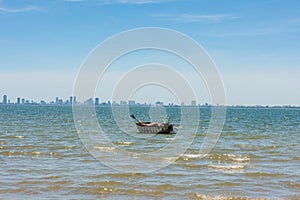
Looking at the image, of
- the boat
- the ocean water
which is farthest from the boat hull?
the ocean water

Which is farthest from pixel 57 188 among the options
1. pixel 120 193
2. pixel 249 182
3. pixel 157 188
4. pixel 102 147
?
pixel 102 147

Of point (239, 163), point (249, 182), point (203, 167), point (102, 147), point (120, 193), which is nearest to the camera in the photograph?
point (120, 193)

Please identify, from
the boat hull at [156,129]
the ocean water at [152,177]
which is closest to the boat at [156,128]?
the boat hull at [156,129]

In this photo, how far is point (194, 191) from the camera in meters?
18.9

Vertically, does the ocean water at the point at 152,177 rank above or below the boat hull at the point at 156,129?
below

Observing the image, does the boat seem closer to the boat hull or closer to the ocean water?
the boat hull

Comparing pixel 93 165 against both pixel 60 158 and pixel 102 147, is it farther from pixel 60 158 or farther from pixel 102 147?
pixel 102 147

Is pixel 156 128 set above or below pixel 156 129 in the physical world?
above

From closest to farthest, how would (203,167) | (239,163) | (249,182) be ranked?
(249,182)
(203,167)
(239,163)

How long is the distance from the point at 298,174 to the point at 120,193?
412 inches

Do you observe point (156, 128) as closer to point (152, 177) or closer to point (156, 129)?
point (156, 129)

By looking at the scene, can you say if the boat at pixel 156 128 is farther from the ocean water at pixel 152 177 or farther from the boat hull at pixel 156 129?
the ocean water at pixel 152 177

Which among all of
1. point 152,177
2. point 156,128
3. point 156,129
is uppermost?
point 156,128

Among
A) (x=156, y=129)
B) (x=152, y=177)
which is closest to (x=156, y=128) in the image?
(x=156, y=129)
